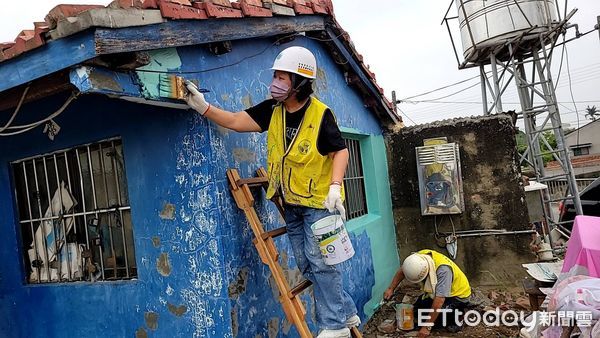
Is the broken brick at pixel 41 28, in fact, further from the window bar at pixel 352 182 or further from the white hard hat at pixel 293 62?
the window bar at pixel 352 182

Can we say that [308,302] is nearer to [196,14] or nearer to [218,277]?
[218,277]

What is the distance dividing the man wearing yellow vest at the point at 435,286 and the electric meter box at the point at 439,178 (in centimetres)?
165

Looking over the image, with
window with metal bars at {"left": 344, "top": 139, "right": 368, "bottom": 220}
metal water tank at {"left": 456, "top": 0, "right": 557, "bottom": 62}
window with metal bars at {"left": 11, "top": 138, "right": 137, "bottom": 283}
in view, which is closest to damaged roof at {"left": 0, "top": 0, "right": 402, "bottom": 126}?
window with metal bars at {"left": 11, "top": 138, "right": 137, "bottom": 283}

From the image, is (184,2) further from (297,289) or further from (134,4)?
(297,289)

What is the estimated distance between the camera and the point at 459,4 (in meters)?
10.2

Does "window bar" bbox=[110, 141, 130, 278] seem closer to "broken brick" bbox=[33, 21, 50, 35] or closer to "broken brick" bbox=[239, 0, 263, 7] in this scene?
"broken brick" bbox=[33, 21, 50, 35]

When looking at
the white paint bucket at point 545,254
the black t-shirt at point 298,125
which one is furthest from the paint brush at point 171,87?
the white paint bucket at point 545,254

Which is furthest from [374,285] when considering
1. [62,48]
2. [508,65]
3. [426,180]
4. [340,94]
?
[508,65]

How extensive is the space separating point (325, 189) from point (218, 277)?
2.99 feet

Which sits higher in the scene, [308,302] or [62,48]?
[62,48]

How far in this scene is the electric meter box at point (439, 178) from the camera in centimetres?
680

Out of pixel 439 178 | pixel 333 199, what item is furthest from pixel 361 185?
pixel 333 199

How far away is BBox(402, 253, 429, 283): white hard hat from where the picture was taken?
5004mm

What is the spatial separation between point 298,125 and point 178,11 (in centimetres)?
101
